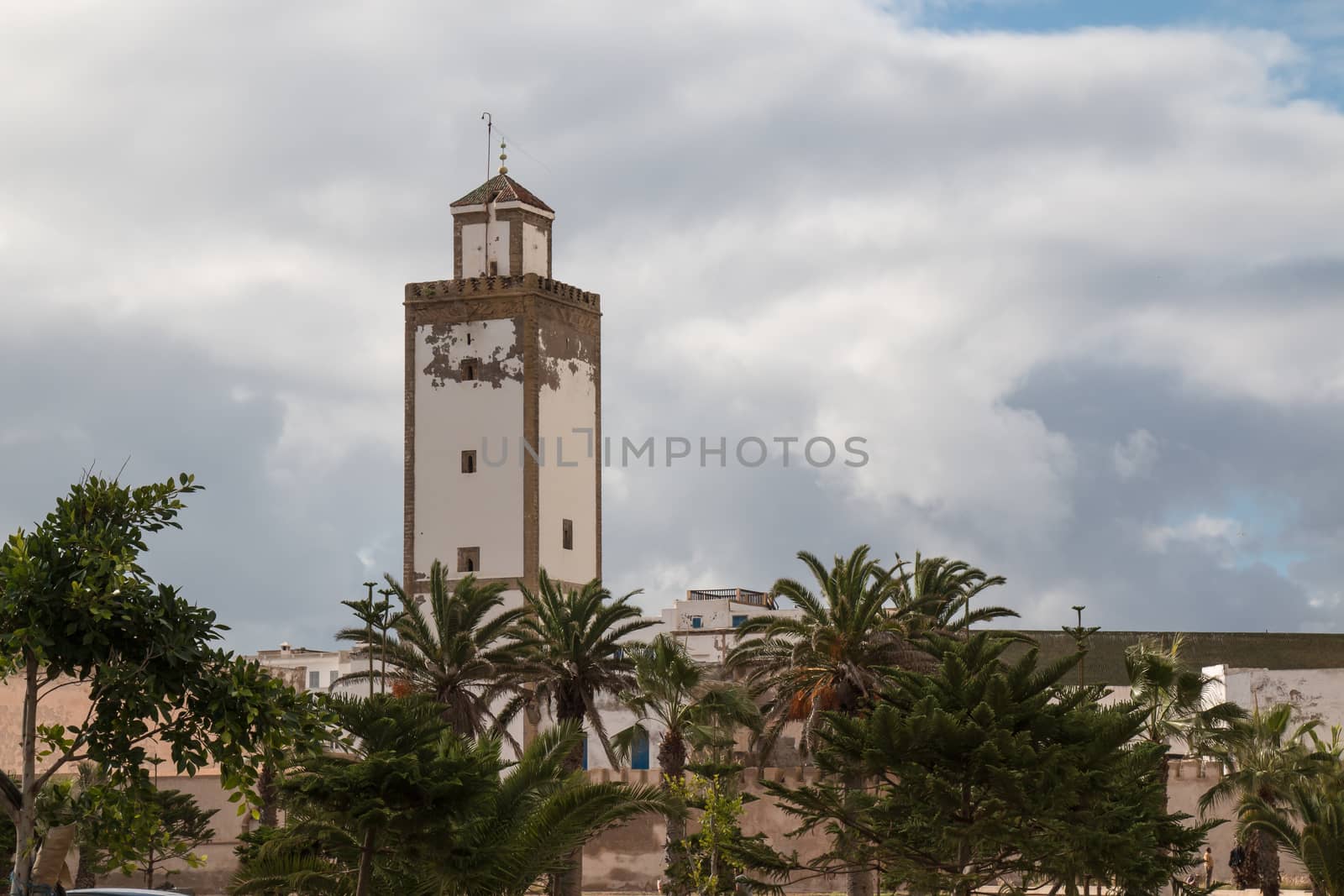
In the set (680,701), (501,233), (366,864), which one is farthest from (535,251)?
(366,864)

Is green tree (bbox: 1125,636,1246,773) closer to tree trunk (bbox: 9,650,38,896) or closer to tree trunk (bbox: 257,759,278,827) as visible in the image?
tree trunk (bbox: 257,759,278,827)

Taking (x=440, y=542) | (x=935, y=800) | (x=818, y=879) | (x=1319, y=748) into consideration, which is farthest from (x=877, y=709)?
(x=440, y=542)

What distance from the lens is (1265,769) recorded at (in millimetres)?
34969

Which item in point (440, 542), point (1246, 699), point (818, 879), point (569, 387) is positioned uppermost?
point (569, 387)

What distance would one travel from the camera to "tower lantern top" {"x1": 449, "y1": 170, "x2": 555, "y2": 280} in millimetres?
55875

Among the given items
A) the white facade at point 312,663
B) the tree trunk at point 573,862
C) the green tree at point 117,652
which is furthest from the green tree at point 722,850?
the white facade at point 312,663

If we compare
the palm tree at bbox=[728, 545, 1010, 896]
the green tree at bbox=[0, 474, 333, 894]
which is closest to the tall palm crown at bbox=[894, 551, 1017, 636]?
the palm tree at bbox=[728, 545, 1010, 896]

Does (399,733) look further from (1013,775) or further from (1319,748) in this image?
(1319,748)

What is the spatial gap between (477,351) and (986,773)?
32.5 metres

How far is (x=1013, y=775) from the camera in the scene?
24.2 metres

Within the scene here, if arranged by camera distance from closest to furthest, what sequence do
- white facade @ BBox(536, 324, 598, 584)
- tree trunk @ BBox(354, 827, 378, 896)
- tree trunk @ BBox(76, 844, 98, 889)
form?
tree trunk @ BBox(354, 827, 378, 896)
tree trunk @ BBox(76, 844, 98, 889)
white facade @ BBox(536, 324, 598, 584)

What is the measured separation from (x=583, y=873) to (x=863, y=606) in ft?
41.0

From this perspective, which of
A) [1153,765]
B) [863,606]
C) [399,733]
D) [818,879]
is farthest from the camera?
[818,879]

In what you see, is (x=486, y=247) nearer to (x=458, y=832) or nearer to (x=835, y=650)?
(x=835, y=650)
